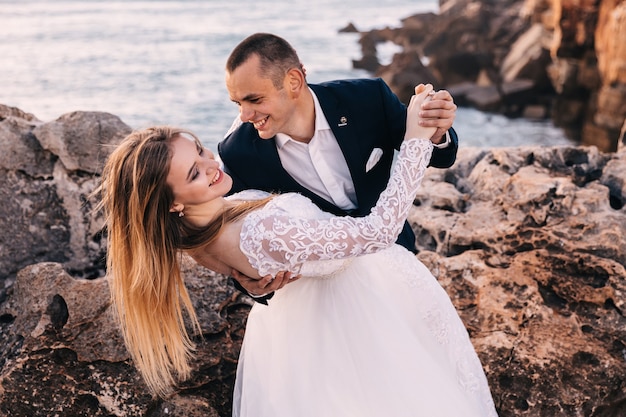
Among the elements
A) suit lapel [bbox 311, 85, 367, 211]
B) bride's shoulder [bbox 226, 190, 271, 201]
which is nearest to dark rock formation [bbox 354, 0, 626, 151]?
suit lapel [bbox 311, 85, 367, 211]

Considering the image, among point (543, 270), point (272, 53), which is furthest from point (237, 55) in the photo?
point (543, 270)

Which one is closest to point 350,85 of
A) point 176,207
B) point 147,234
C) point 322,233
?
point 322,233

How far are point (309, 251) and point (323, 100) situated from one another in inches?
33.9

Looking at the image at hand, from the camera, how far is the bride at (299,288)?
7.70 feet

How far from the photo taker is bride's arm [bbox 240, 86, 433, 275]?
2.30m

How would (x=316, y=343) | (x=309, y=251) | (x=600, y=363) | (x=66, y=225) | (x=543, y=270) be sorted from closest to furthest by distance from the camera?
(x=309, y=251) → (x=316, y=343) → (x=600, y=363) → (x=543, y=270) → (x=66, y=225)

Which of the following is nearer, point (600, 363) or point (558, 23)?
point (600, 363)

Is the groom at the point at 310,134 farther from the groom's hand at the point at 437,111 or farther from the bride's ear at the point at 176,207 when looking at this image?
the bride's ear at the point at 176,207

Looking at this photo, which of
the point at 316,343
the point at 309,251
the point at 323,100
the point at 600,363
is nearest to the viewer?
the point at 309,251

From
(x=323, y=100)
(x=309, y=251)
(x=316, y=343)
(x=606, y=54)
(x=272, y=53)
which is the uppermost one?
(x=272, y=53)

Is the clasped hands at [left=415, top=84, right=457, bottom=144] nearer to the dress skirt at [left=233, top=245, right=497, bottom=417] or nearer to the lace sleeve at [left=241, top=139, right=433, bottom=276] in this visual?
the lace sleeve at [left=241, top=139, right=433, bottom=276]

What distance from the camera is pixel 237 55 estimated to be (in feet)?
8.87

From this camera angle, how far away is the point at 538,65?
63.9 feet

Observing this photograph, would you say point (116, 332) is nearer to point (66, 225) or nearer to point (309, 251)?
point (66, 225)
